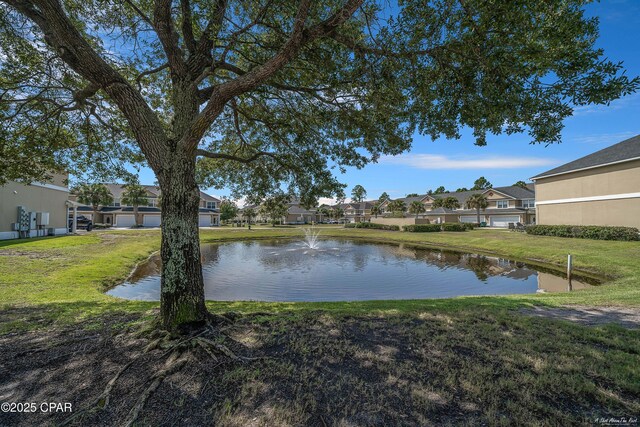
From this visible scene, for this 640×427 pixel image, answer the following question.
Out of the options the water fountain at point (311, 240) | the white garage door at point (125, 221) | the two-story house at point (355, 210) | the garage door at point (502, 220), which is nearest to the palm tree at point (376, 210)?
the two-story house at point (355, 210)

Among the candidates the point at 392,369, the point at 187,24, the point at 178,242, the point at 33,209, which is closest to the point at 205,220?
the point at 33,209

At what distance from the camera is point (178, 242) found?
427 centimetres

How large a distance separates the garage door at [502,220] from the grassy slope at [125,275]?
31427 millimetres

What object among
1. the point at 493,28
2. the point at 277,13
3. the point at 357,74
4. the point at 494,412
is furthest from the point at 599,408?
the point at 277,13

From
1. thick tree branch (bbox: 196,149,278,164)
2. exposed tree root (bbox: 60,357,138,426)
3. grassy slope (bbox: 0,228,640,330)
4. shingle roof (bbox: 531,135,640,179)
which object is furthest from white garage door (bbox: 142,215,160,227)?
shingle roof (bbox: 531,135,640,179)

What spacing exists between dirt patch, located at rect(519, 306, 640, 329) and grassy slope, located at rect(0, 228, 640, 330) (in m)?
0.66

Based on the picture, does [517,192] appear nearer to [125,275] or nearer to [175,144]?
[125,275]

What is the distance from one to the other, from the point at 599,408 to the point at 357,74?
6028 millimetres

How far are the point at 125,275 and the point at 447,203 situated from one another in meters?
54.7

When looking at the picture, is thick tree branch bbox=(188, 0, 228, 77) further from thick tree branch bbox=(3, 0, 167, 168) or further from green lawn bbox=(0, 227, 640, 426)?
green lawn bbox=(0, 227, 640, 426)

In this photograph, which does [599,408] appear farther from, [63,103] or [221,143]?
[63,103]

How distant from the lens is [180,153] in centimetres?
436

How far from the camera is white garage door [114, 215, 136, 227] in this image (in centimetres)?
5219

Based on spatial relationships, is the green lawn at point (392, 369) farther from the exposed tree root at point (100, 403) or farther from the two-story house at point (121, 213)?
the two-story house at point (121, 213)
